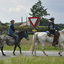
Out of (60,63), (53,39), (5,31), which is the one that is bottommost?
(5,31)

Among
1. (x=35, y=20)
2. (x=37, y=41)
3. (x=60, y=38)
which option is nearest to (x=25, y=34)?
(x=37, y=41)

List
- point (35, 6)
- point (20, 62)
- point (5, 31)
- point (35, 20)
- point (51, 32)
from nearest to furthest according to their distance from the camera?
1. point (20, 62)
2. point (35, 20)
3. point (51, 32)
4. point (5, 31)
5. point (35, 6)

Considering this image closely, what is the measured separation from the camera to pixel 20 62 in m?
6.99

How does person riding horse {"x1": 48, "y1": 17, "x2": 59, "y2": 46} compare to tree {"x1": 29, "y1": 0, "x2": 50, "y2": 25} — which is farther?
tree {"x1": 29, "y1": 0, "x2": 50, "y2": 25}

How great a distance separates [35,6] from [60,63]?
158 feet

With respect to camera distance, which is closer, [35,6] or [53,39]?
[53,39]

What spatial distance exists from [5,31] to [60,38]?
108ft

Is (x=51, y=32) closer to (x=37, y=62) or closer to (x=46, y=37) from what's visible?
(x=46, y=37)

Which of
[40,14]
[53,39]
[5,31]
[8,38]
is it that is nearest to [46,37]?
[53,39]

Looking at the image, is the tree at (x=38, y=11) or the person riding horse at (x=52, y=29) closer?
the person riding horse at (x=52, y=29)

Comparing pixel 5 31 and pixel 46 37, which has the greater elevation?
pixel 46 37

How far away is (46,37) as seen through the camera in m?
9.84

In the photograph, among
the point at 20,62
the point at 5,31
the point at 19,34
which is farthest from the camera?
the point at 5,31

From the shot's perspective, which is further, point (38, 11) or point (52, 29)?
point (38, 11)
